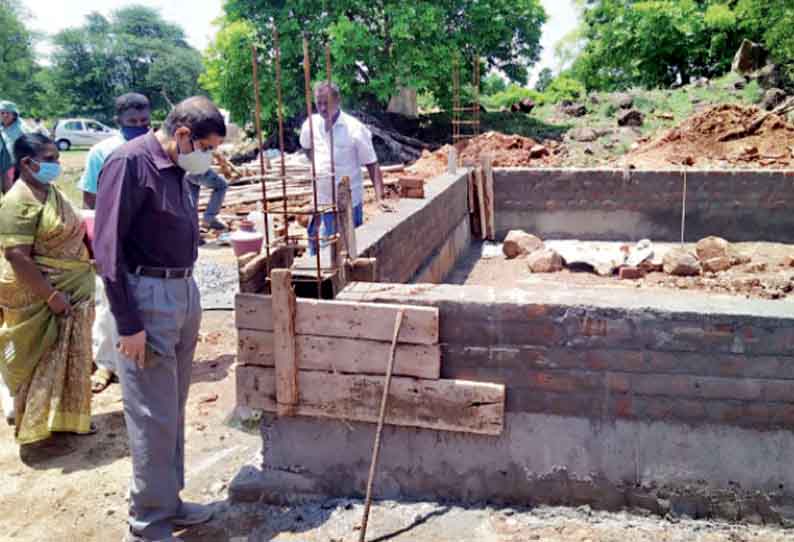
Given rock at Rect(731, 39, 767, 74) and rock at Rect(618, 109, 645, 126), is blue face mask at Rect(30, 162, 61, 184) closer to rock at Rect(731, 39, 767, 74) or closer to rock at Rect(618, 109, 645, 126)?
rock at Rect(618, 109, 645, 126)

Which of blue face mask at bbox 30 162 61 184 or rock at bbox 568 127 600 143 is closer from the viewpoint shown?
blue face mask at bbox 30 162 61 184

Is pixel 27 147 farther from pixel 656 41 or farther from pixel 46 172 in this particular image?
pixel 656 41

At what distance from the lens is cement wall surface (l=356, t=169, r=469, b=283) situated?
518 centimetres

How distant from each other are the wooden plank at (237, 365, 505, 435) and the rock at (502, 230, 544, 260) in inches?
248

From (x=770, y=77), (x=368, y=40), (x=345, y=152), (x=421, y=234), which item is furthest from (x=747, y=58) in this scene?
(x=345, y=152)

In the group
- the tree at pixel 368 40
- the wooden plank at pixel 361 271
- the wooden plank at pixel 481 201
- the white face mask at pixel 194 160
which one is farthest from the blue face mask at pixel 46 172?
the tree at pixel 368 40

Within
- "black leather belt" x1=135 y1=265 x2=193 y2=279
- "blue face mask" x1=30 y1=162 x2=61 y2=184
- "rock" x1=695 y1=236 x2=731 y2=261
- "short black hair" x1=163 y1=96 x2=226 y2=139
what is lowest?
"rock" x1=695 y1=236 x2=731 y2=261

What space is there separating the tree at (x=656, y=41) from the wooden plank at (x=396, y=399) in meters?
26.7

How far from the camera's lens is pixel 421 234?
265 inches

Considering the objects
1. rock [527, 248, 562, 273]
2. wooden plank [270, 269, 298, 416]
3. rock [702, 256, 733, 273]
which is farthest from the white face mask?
rock [702, 256, 733, 273]

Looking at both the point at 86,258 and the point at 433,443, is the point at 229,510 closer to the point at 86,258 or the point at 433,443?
the point at 433,443

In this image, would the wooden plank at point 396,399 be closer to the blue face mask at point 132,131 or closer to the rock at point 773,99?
the blue face mask at point 132,131

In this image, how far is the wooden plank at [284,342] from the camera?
3396 mm

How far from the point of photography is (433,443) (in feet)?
11.4
